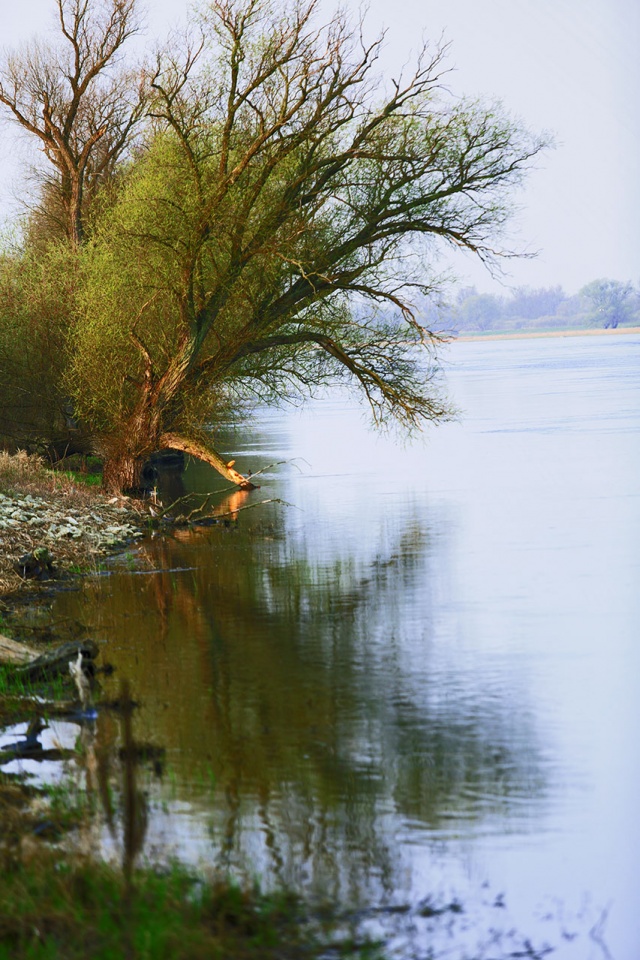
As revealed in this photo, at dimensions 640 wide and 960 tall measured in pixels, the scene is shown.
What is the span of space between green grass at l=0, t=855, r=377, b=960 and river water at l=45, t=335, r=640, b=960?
1.36ft

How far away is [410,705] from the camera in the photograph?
9.93 m

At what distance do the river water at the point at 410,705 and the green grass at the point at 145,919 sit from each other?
0.41 meters

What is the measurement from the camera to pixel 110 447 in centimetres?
2795

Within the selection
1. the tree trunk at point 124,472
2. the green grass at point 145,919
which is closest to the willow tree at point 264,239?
the tree trunk at point 124,472

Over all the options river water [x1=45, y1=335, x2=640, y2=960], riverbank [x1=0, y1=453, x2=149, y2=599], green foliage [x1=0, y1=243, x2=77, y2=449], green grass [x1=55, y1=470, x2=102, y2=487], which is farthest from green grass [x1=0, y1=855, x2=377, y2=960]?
green foliage [x1=0, y1=243, x2=77, y2=449]

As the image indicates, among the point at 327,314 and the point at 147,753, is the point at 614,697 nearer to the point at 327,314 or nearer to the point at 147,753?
the point at 147,753

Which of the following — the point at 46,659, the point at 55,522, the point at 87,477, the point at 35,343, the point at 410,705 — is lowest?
the point at 410,705

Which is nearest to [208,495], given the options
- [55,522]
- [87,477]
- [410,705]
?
[55,522]

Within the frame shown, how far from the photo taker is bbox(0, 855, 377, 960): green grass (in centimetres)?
517

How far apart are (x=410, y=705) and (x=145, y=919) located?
4.76m

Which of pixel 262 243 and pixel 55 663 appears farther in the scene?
pixel 262 243

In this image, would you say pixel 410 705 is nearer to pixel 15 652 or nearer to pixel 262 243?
pixel 15 652

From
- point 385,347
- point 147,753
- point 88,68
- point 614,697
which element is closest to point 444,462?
point 385,347

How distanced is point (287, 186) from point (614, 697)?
1675 centimetres
